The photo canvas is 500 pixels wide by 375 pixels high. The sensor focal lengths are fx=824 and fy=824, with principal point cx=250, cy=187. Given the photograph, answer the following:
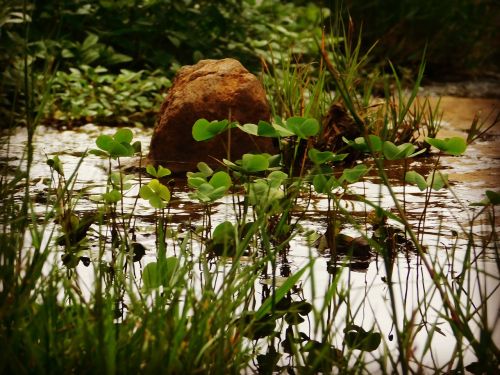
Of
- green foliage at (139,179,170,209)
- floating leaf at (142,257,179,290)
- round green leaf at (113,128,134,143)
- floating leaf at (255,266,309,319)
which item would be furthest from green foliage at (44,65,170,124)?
floating leaf at (255,266,309,319)

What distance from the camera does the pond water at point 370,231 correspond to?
1.97 m

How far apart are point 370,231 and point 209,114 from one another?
1.19 m

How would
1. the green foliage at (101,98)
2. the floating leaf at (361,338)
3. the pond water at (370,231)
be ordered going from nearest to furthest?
the floating leaf at (361,338) → the pond water at (370,231) → the green foliage at (101,98)

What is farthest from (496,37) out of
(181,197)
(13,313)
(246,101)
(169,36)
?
(13,313)

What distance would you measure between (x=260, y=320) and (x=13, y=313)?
0.60 m

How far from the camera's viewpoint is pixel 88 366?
1.54m

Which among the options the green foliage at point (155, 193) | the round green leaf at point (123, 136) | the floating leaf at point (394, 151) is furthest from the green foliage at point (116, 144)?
the floating leaf at point (394, 151)

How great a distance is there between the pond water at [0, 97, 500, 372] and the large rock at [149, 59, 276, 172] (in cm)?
32

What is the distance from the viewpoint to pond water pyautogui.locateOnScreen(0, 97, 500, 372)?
6.46 ft

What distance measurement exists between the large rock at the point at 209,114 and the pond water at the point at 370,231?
322 millimetres

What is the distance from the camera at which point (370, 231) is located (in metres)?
2.71

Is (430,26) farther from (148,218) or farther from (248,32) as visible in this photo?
(148,218)

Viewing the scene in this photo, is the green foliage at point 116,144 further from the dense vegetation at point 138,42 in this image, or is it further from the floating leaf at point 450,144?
the dense vegetation at point 138,42

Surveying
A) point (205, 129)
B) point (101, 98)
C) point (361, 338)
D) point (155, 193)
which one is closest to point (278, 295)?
point (361, 338)
